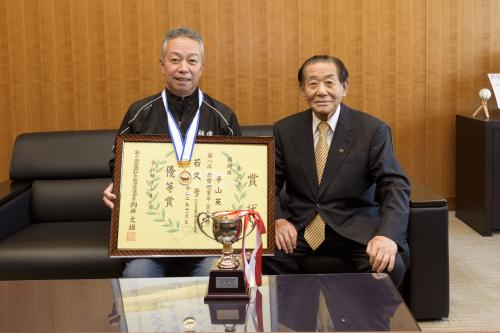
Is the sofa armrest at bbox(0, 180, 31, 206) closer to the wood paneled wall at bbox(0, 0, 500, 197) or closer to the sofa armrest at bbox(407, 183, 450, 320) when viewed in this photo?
the wood paneled wall at bbox(0, 0, 500, 197)

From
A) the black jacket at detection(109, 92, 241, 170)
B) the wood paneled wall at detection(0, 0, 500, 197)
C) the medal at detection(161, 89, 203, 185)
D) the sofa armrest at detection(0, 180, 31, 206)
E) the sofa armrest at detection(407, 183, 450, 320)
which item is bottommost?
the sofa armrest at detection(407, 183, 450, 320)

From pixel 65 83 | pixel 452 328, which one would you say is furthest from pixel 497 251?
pixel 65 83

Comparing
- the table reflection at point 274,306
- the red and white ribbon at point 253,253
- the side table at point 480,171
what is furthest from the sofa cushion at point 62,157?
the side table at point 480,171

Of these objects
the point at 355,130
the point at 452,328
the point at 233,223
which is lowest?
the point at 452,328

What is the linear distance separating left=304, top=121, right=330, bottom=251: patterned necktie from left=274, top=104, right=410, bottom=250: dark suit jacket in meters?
0.02

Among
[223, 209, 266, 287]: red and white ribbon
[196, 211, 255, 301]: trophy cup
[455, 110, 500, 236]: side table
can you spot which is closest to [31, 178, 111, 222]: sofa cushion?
[223, 209, 266, 287]: red and white ribbon

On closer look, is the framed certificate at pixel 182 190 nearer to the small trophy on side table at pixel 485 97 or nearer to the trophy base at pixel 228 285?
the trophy base at pixel 228 285

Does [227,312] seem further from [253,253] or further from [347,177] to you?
[347,177]

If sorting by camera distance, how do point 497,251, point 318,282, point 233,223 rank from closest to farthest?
1. point 233,223
2. point 318,282
3. point 497,251

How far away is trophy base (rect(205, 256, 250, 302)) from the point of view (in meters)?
2.47

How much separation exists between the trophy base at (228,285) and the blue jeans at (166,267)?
0.60m

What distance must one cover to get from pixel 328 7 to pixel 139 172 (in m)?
2.82

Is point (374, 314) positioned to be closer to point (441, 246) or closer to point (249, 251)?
point (249, 251)

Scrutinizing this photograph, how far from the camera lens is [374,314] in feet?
7.67
